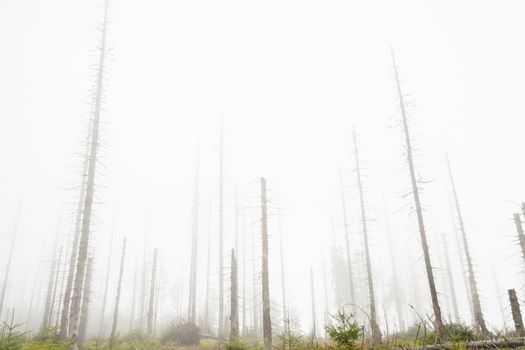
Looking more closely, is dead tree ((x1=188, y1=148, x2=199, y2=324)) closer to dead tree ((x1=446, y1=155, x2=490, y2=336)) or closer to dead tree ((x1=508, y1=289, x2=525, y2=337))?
dead tree ((x1=446, y1=155, x2=490, y2=336))

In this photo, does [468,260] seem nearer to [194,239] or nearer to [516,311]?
[516,311]

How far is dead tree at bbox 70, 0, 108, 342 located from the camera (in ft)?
55.6

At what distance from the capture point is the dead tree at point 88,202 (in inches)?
667

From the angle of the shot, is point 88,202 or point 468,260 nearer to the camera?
point 88,202

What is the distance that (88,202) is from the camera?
1906cm

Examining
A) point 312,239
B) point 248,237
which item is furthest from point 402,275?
point 312,239

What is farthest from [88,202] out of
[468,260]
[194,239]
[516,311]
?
[468,260]

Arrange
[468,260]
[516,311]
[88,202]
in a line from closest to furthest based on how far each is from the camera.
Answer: [516,311], [88,202], [468,260]

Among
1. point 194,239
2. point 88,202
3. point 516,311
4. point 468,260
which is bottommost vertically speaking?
point 516,311

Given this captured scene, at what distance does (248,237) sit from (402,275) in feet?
130

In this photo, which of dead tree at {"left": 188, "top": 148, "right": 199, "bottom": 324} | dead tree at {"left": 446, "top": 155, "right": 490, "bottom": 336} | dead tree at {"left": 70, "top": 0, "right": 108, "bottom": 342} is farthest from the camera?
dead tree at {"left": 188, "top": 148, "right": 199, "bottom": 324}

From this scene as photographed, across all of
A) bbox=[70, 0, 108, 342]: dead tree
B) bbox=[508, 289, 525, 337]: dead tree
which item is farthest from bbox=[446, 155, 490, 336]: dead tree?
bbox=[70, 0, 108, 342]: dead tree

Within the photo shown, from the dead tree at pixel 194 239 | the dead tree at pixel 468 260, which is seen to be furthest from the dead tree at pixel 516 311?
the dead tree at pixel 194 239

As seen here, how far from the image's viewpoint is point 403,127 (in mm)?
24156
